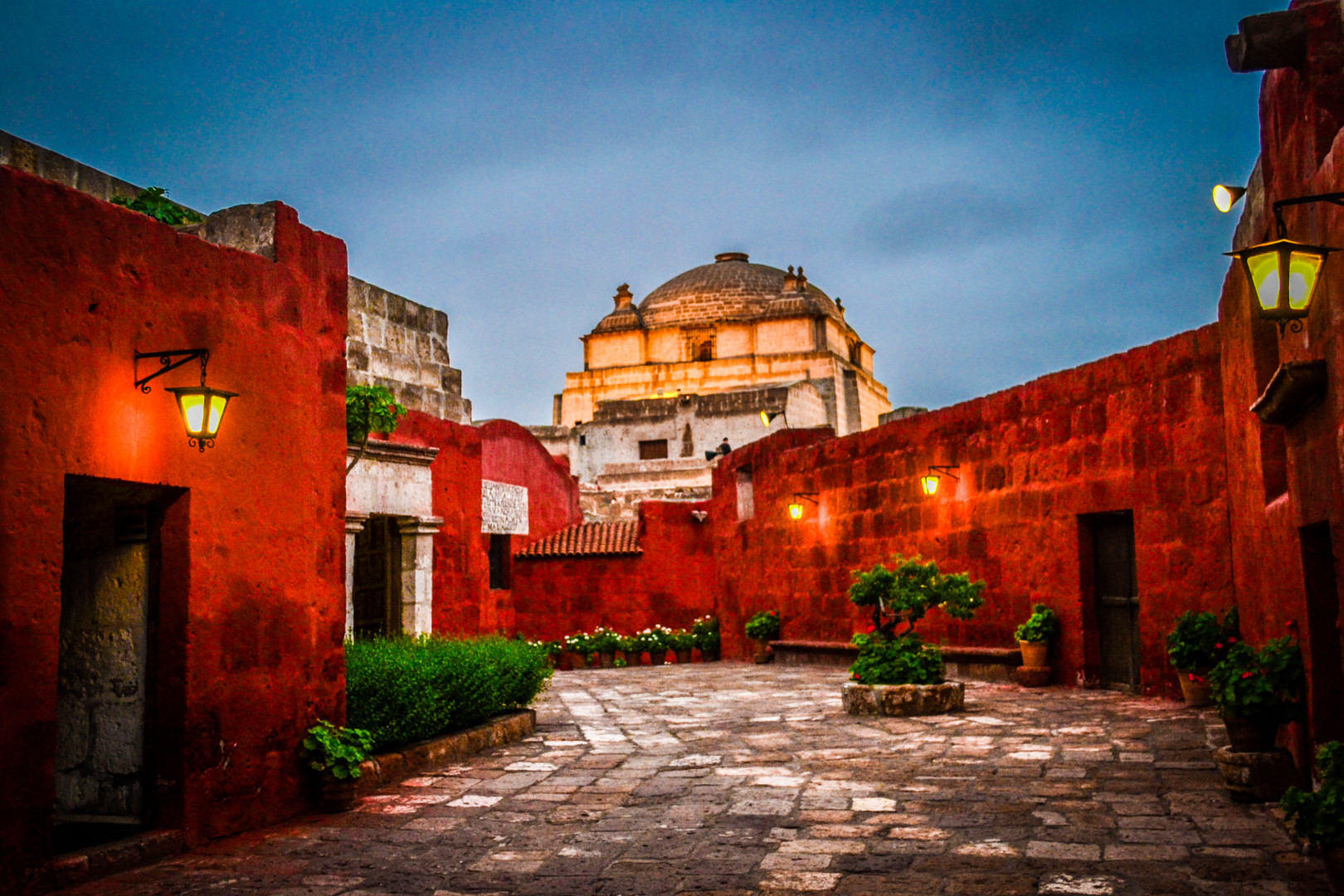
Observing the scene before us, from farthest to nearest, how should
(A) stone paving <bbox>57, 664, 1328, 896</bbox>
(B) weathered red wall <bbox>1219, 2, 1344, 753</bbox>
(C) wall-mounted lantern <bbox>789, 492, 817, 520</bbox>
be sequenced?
(C) wall-mounted lantern <bbox>789, 492, 817, 520</bbox> < (B) weathered red wall <bbox>1219, 2, 1344, 753</bbox> < (A) stone paving <bbox>57, 664, 1328, 896</bbox>

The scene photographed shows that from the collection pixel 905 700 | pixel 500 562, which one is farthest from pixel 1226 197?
pixel 500 562

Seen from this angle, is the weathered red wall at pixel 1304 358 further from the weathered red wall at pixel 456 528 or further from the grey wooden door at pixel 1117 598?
the weathered red wall at pixel 456 528

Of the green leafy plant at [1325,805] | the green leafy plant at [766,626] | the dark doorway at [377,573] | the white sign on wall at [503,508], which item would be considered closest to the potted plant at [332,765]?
the green leafy plant at [1325,805]

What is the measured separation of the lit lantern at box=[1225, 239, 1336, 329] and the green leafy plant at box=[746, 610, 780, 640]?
13.3m

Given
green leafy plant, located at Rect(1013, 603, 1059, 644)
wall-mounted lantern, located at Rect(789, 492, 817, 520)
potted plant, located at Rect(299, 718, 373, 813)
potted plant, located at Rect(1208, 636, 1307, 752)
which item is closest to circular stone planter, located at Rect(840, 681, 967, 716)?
green leafy plant, located at Rect(1013, 603, 1059, 644)

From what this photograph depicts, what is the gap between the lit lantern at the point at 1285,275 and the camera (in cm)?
432

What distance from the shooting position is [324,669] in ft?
21.9

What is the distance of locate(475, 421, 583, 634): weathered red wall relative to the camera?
639 inches

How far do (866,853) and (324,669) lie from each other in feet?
11.0

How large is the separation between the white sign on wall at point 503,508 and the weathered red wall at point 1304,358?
1038 centimetres

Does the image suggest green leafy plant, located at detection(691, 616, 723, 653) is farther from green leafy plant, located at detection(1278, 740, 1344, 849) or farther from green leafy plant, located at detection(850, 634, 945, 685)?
green leafy plant, located at detection(1278, 740, 1344, 849)

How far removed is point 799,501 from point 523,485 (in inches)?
182

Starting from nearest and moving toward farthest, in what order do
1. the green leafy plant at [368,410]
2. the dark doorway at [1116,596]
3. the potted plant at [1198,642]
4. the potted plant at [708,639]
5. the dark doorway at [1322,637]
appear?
1. the dark doorway at [1322,637]
2. the potted plant at [1198,642]
3. the green leafy plant at [368,410]
4. the dark doorway at [1116,596]
5. the potted plant at [708,639]

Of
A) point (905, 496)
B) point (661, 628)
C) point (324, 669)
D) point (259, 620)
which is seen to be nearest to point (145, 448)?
point (259, 620)
